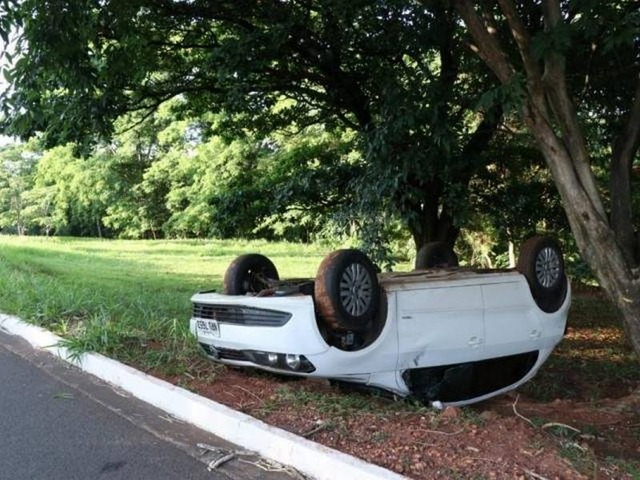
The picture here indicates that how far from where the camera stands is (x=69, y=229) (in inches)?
2601

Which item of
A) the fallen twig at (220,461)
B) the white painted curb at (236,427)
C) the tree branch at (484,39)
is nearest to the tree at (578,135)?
the tree branch at (484,39)

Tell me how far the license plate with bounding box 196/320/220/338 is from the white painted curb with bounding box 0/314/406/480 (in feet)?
1.66

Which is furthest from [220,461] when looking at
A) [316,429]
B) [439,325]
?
[439,325]

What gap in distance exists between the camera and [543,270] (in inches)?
228

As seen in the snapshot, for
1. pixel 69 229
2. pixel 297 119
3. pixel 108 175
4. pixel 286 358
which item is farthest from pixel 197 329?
pixel 69 229

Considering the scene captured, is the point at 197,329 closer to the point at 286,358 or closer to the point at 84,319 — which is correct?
the point at 286,358

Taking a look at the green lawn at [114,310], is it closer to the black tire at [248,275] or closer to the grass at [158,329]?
the grass at [158,329]

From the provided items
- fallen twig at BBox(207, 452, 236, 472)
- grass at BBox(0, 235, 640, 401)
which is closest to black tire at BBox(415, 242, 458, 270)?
grass at BBox(0, 235, 640, 401)

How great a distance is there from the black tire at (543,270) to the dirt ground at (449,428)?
919 millimetres

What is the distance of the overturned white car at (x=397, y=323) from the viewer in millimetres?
4664

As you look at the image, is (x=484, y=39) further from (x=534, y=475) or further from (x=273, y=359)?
(x=534, y=475)

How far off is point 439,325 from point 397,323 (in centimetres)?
38

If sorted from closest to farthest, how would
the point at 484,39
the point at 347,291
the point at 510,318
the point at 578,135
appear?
1. the point at 347,291
2. the point at 578,135
3. the point at 510,318
4. the point at 484,39

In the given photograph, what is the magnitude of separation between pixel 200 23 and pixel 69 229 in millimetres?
60349
